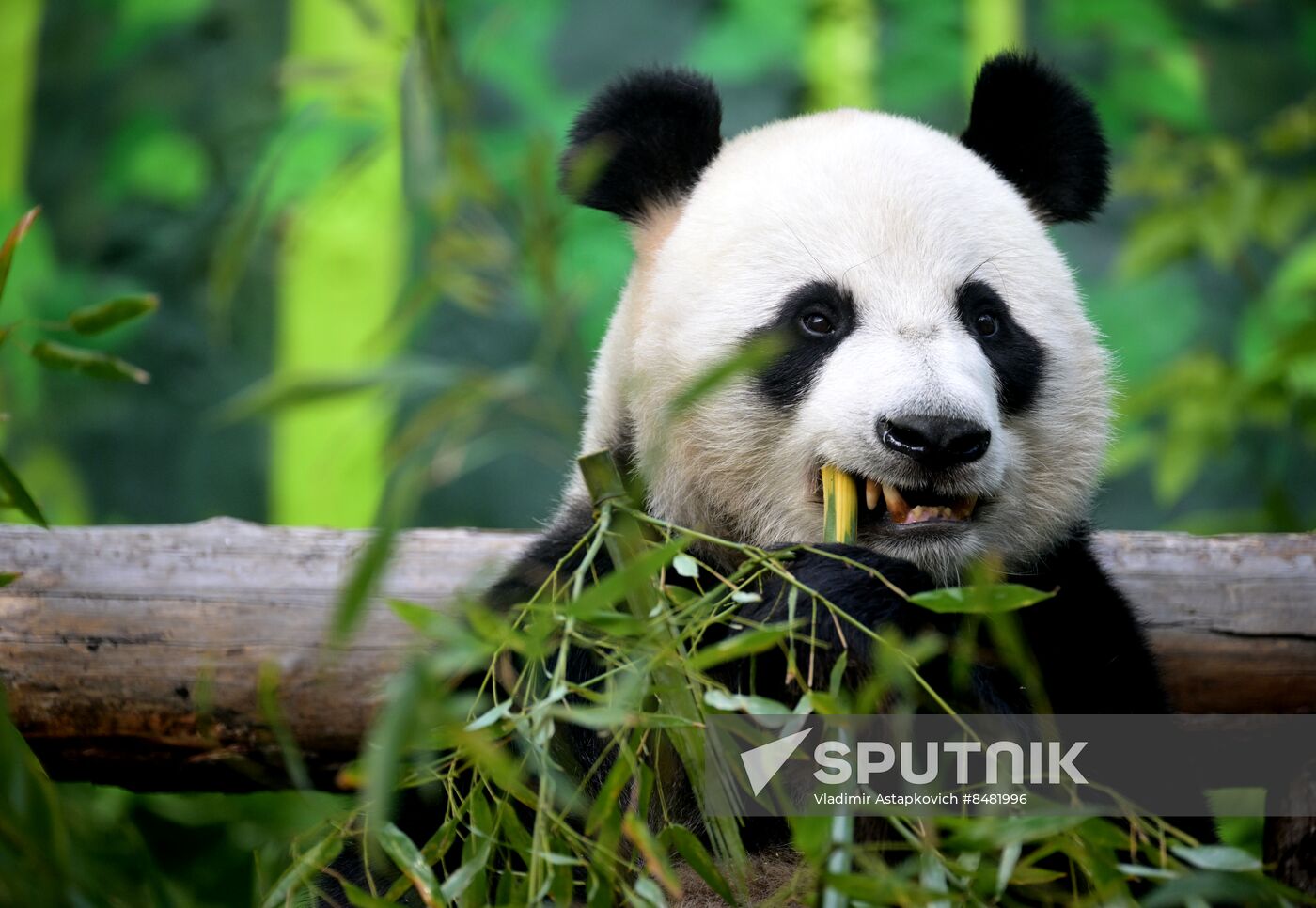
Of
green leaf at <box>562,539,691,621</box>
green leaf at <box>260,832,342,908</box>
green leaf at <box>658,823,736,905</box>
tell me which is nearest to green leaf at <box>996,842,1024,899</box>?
green leaf at <box>658,823,736,905</box>

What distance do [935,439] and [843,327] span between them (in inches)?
13.8

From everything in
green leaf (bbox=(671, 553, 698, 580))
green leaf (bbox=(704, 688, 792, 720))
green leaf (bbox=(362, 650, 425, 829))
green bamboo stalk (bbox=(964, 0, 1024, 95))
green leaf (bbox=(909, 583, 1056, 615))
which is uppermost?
green bamboo stalk (bbox=(964, 0, 1024, 95))

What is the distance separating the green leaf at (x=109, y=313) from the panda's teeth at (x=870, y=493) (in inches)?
49.7

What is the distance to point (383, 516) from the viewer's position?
4.44ft

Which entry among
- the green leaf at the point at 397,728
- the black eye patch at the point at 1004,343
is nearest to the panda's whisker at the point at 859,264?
the black eye patch at the point at 1004,343

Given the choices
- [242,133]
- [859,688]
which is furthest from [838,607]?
[242,133]

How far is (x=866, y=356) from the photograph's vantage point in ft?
6.56

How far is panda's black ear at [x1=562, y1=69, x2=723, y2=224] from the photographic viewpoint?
7.89ft

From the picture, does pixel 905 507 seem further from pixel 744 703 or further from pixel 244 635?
pixel 244 635

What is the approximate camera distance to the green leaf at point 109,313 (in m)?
2.06

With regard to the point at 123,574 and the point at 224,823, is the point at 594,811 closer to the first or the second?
the point at 123,574

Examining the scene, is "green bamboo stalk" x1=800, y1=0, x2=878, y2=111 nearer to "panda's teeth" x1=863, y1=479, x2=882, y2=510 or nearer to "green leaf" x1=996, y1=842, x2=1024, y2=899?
"panda's teeth" x1=863, y1=479, x2=882, y2=510

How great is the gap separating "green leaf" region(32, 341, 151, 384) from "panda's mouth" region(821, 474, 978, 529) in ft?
4.25

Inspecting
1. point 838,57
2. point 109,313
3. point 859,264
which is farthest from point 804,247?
point 838,57
